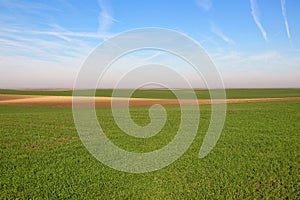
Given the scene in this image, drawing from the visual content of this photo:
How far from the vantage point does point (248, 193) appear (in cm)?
886

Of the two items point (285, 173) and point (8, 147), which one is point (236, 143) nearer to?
point (285, 173)

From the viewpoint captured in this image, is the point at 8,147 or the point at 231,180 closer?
the point at 231,180

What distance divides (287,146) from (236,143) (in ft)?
9.66

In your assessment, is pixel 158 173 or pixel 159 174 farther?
pixel 158 173

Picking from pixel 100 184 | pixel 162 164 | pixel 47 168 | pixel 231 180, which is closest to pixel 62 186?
pixel 100 184

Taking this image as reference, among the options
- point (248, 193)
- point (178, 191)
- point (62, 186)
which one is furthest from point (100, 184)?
point (248, 193)

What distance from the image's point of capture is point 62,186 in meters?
9.44

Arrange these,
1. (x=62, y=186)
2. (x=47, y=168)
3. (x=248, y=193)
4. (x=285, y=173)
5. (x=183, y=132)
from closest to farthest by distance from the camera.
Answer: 1. (x=248, y=193)
2. (x=62, y=186)
3. (x=285, y=173)
4. (x=47, y=168)
5. (x=183, y=132)

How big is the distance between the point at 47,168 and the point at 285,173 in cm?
1019

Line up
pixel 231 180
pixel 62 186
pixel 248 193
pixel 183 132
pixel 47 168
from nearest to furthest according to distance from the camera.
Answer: pixel 248 193, pixel 62 186, pixel 231 180, pixel 47 168, pixel 183 132

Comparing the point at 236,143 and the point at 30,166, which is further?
the point at 236,143

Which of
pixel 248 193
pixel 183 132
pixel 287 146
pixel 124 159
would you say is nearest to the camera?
pixel 248 193

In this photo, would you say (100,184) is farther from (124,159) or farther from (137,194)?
(124,159)

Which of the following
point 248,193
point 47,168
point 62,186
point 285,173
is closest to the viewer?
point 248,193
